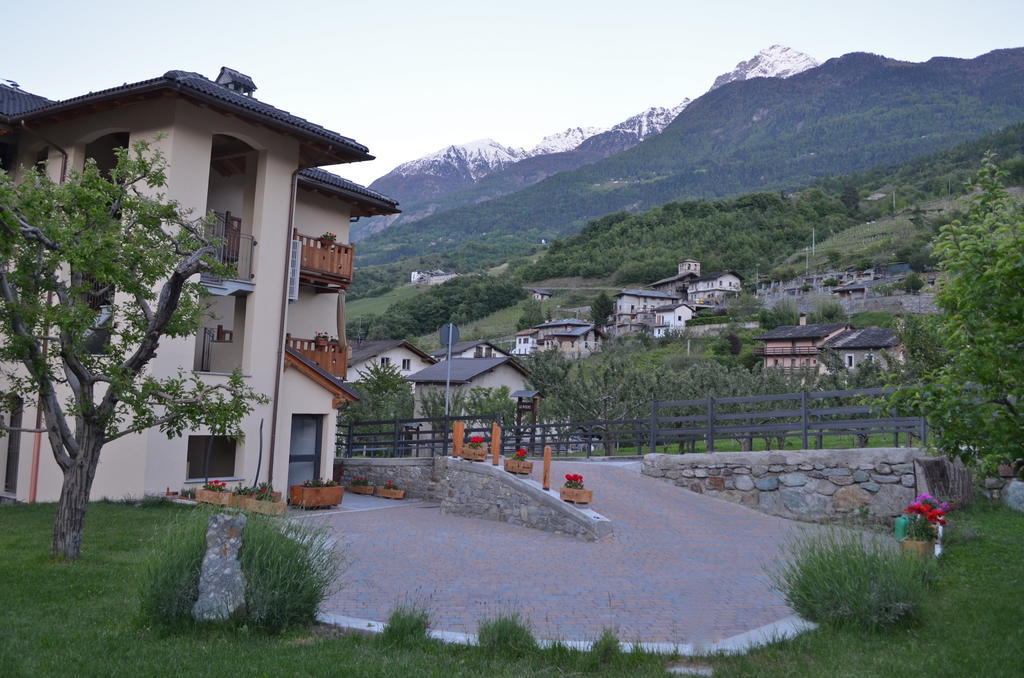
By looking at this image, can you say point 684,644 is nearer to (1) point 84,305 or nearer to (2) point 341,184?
(1) point 84,305

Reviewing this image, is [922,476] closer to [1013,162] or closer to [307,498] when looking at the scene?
[307,498]

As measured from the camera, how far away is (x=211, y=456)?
58.8 feet

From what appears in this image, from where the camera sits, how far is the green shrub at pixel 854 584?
6.45 meters

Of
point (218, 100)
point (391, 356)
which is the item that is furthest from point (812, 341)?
point (218, 100)

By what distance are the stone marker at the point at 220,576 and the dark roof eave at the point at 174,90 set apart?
10987mm

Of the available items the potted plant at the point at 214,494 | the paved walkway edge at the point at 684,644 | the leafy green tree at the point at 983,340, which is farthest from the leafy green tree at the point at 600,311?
the paved walkway edge at the point at 684,644

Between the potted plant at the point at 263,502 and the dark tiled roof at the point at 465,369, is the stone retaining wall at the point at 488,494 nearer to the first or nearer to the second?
the potted plant at the point at 263,502

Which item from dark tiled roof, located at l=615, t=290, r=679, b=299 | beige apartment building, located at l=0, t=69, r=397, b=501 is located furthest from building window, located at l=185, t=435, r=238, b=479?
dark tiled roof, located at l=615, t=290, r=679, b=299

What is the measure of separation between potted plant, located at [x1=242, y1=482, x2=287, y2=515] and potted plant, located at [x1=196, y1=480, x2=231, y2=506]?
0.41 metres

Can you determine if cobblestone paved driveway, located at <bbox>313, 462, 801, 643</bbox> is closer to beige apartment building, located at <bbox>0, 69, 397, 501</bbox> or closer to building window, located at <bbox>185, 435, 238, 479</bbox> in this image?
beige apartment building, located at <bbox>0, 69, 397, 501</bbox>

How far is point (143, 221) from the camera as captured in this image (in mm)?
9633

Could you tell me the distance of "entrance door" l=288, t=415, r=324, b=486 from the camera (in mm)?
18203

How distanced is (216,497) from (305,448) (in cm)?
412

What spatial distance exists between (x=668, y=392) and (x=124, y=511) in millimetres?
17887
